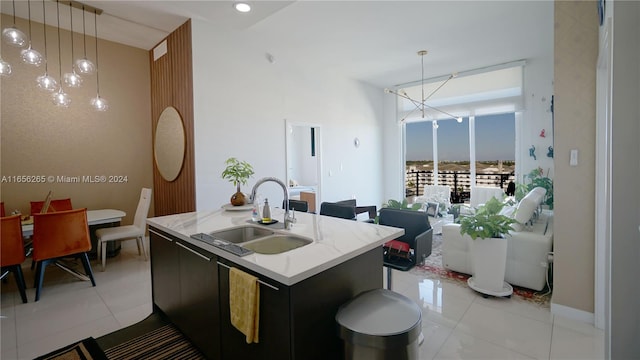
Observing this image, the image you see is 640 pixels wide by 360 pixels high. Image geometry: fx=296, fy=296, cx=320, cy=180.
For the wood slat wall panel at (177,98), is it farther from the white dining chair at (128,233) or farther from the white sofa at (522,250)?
the white sofa at (522,250)

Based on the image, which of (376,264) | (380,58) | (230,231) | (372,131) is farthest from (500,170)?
(230,231)

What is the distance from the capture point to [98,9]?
3557mm

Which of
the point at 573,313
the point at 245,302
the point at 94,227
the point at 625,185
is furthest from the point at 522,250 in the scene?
the point at 94,227

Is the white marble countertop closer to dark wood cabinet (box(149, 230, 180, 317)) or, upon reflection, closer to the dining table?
dark wood cabinet (box(149, 230, 180, 317))

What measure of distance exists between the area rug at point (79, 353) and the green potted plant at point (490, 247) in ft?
10.3

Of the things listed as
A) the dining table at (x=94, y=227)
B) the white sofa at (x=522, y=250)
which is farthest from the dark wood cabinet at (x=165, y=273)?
the white sofa at (x=522, y=250)

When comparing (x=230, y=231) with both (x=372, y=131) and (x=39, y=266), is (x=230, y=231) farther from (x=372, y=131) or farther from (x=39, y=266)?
(x=372, y=131)

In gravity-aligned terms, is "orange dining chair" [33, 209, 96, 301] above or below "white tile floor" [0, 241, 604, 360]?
above

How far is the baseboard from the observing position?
239 cm

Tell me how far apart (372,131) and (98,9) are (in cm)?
531

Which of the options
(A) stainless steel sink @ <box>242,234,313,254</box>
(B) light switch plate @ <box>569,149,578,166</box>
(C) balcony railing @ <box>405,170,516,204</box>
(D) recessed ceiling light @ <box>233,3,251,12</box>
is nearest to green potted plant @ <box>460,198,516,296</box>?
(B) light switch plate @ <box>569,149,578,166</box>

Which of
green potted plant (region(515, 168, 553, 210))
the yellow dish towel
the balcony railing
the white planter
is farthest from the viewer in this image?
the balcony railing

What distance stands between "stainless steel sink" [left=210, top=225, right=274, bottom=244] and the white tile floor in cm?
125

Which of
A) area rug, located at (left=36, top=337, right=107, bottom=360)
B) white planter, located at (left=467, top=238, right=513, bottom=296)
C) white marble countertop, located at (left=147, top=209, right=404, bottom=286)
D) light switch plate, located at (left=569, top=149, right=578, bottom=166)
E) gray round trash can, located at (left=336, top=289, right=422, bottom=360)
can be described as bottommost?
area rug, located at (left=36, top=337, right=107, bottom=360)
